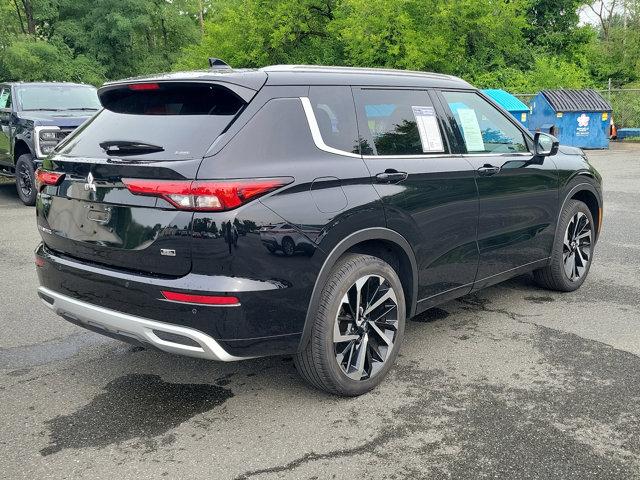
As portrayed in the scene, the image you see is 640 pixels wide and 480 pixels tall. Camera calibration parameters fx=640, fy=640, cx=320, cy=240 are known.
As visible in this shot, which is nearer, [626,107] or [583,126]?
[583,126]

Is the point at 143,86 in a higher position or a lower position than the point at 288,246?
higher

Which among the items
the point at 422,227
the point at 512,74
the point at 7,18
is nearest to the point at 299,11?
the point at 512,74

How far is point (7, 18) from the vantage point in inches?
1350

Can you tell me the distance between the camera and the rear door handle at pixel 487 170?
4.30 meters

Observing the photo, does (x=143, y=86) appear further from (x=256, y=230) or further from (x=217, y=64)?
(x=256, y=230)

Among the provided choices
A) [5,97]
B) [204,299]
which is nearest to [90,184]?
[204,299]

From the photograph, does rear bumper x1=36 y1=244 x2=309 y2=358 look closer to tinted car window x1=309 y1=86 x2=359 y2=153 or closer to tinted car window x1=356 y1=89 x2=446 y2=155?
tinted car window x1=309 y1=86 x2=359 y2=153

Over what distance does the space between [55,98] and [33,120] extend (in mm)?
1255

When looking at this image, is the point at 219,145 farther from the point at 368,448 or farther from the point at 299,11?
the point at 299,11

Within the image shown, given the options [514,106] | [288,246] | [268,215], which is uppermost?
[514,106]

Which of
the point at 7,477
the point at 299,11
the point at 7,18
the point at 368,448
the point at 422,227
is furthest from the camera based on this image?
the point at 7,18

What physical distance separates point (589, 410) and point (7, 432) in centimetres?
297

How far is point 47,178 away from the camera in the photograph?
3.58m

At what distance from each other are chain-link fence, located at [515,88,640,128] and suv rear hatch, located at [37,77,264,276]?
2262cm
